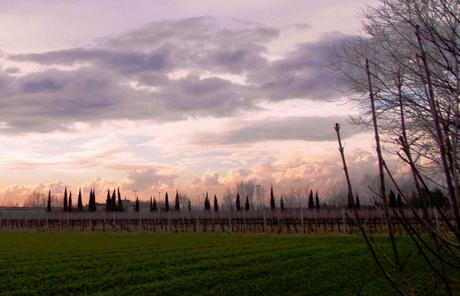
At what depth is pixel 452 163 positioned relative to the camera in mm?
1576

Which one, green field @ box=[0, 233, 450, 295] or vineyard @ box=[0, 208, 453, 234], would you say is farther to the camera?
vineyard @ box=[0, 208, 453, 234]

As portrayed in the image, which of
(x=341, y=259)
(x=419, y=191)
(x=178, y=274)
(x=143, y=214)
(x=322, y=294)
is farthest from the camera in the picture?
(x=143, y=214)

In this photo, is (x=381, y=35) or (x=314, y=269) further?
(x=314, y=269)

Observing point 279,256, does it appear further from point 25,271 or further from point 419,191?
point 419,191

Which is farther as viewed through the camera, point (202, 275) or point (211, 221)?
point (211, 221)

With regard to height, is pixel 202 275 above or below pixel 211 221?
below

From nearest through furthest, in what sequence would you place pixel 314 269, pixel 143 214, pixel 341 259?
pixel 314 269
pixel 341 259
pixel 143 214

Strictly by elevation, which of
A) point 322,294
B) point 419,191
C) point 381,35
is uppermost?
point 381,35

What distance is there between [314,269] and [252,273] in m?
2.33

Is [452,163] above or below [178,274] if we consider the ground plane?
above

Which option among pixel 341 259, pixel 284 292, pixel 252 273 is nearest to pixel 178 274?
pixel 252 273

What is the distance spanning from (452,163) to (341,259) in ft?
56.9

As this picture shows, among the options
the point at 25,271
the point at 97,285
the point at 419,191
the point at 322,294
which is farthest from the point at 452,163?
the point at 25,271

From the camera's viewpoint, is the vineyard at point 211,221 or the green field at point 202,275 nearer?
the green field at point 202,275
